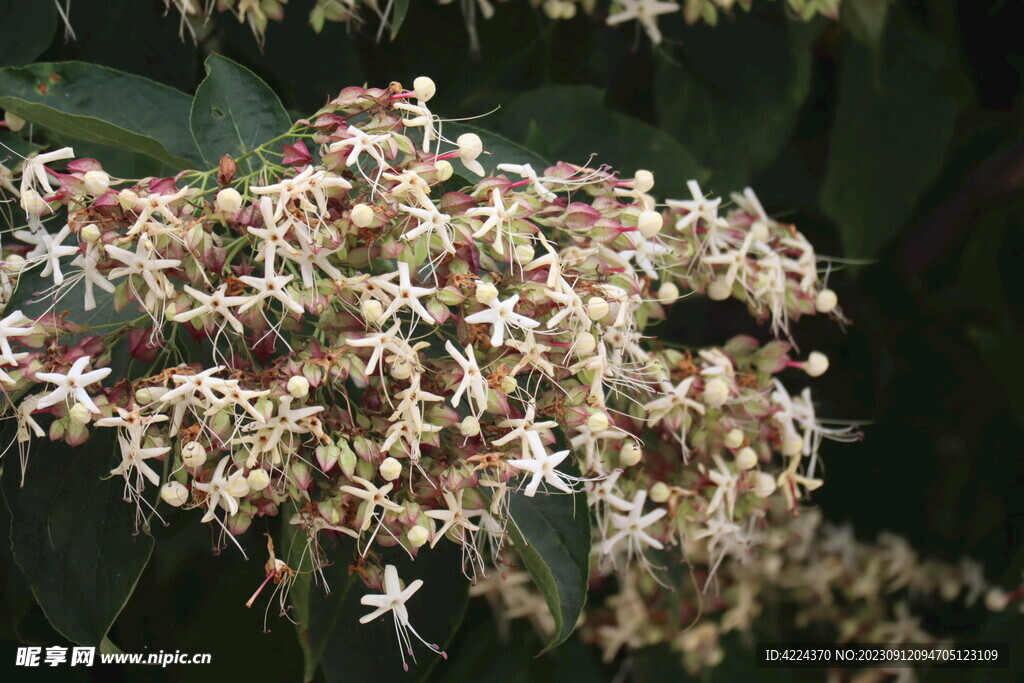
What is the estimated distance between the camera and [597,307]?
0.58 metres

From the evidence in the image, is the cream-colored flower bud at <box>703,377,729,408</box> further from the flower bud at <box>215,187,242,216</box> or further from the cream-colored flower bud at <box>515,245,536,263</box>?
the flower bud at <box>215,187,242,216</box>

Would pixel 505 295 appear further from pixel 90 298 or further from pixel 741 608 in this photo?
pixel 741 608

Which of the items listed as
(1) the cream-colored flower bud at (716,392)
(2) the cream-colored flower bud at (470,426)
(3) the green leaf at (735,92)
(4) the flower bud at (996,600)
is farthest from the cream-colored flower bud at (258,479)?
(4) the flower bud at (996,600)

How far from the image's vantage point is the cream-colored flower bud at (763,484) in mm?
773

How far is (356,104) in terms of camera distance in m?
0.61

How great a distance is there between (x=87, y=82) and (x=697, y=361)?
0.52 metres

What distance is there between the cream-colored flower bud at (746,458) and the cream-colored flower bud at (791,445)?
0.05m

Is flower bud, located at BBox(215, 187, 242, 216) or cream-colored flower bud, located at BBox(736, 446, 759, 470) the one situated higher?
flower bud, located at BBox(215, 187, 242, 216)

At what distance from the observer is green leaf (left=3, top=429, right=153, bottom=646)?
66cm

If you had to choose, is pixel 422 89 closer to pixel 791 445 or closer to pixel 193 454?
pixel 193 454

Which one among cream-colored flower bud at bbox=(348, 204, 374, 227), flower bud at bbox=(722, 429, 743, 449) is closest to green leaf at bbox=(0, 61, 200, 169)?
cream-colored flower bud at bbox=(348, 204, 374, 227)

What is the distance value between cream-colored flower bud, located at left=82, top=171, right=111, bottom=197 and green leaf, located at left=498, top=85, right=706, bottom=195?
435 mm

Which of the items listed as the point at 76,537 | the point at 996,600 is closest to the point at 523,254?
the point at 76,537

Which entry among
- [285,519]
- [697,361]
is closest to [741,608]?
[697,361]
